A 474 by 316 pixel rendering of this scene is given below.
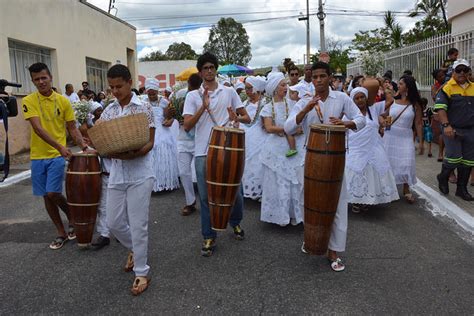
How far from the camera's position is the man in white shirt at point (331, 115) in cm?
396

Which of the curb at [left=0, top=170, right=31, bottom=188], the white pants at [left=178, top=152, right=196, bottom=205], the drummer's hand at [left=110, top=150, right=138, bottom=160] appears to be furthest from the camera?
the curb at [left=0, top=170, right=31, bottom=188]

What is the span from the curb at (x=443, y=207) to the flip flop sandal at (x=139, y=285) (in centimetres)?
361

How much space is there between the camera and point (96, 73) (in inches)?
769

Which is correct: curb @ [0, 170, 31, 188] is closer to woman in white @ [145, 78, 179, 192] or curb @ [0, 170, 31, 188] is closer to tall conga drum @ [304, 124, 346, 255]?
woman in white @ [145, 78, 179, 192]

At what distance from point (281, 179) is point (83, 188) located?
2.17 metres

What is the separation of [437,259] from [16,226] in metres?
5.06

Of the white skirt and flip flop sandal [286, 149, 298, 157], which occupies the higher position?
flip flop sandal [286, 149, 298, 157]

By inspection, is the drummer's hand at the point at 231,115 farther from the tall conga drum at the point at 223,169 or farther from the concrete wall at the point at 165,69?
the concrete wall at the point at 165,69

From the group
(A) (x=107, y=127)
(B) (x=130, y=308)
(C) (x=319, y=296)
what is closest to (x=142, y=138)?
(A) (x=107, y=127)

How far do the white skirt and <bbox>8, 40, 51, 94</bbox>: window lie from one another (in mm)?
10417

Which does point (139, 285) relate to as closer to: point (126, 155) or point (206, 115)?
point (126, 155)

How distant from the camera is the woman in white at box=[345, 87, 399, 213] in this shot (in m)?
5.57

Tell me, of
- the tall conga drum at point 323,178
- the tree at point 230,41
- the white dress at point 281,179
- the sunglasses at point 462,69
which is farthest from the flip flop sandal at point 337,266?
the tree at point 230,41

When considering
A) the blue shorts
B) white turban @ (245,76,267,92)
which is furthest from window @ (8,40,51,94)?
the blue shorts
